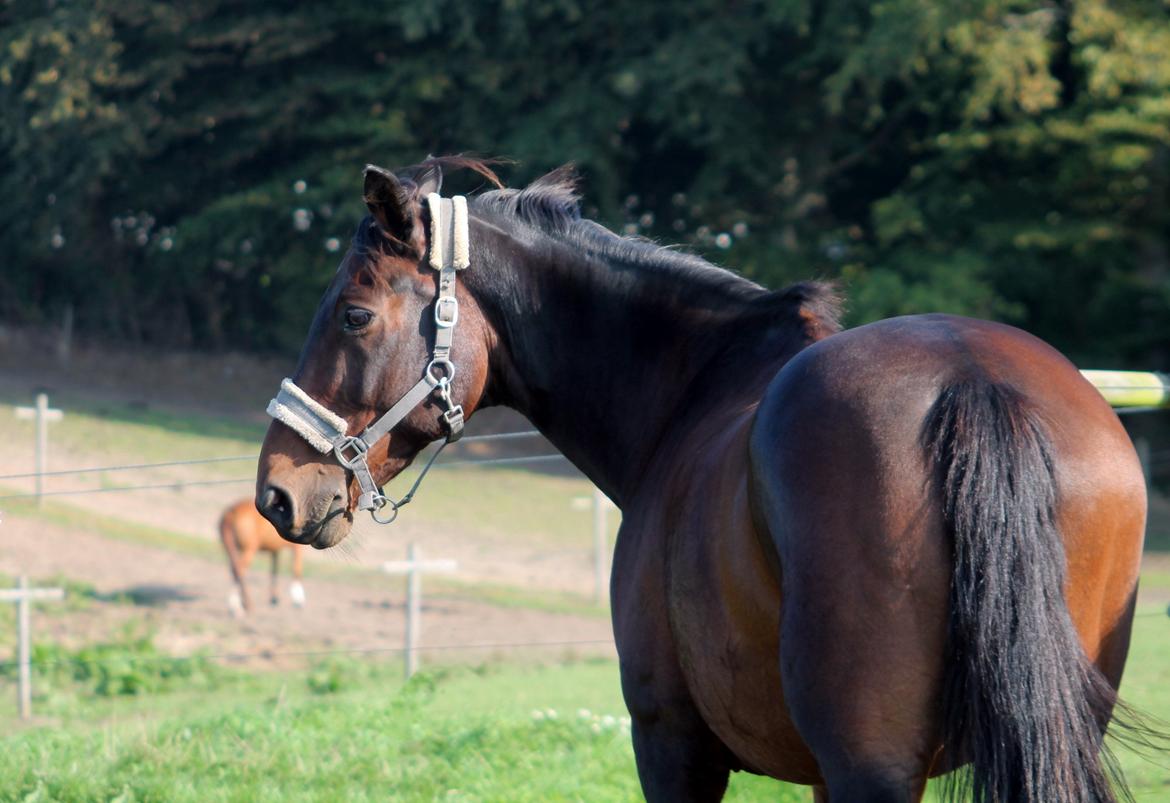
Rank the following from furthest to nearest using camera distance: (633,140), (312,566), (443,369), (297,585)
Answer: (633,140), (312,566), (297,585), (443,369)

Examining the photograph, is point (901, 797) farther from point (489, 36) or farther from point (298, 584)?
point (489, 36)

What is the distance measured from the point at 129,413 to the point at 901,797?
22.0m

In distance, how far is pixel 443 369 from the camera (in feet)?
10.6

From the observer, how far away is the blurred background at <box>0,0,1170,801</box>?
26.9ft

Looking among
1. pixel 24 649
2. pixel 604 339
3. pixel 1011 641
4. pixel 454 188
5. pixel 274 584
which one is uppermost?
pixel 454 188

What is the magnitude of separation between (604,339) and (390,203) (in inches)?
27.9

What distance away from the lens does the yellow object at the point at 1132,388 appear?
182 inches

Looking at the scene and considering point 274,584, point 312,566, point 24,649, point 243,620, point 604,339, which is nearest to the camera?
point 604,339

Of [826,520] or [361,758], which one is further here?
[361,758]

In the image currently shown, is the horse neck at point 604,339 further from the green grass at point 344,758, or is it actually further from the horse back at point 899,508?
the green grass at point 344,758

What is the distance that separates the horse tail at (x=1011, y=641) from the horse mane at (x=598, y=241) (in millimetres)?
1154

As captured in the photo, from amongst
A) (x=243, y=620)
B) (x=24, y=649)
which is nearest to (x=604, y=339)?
(x=24, y=649)

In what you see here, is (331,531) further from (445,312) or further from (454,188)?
(454,188)

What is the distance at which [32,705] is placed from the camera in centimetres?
977
